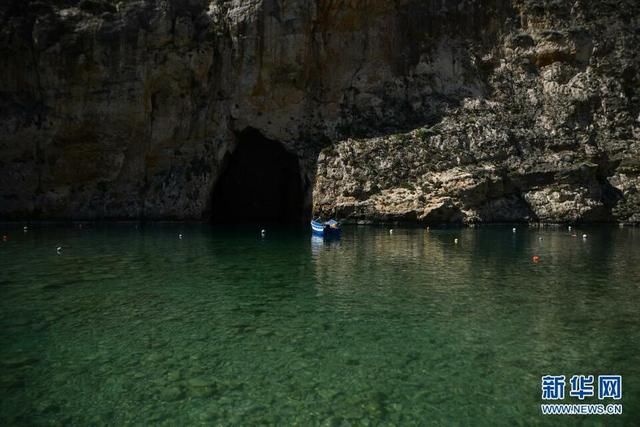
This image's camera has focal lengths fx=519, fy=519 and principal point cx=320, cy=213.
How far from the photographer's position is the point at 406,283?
19.0 m

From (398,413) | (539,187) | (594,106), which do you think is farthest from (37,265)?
(594,106)

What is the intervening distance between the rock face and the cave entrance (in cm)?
530

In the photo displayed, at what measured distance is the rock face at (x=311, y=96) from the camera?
165ft

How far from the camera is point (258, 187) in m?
65.3

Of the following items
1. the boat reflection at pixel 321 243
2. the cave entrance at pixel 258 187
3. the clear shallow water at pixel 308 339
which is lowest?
the clear shallow water at pixel 308 339

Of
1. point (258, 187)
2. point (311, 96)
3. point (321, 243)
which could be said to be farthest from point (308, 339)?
point (258, 187)

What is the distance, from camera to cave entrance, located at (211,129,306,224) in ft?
196

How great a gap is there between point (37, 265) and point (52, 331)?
12.1 metres

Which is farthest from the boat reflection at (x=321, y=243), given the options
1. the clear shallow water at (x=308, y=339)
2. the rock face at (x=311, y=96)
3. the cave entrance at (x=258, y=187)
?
the cave entrance at (x=258, y=187)

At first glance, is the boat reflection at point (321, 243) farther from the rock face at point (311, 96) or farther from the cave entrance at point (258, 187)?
the cave entrance at point (258, 187)

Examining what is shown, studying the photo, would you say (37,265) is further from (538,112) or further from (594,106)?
(594,106)

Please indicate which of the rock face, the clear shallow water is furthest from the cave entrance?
the clear shallow water

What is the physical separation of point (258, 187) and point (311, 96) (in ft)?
52.2

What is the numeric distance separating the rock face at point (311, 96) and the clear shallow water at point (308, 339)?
27.5 metres
